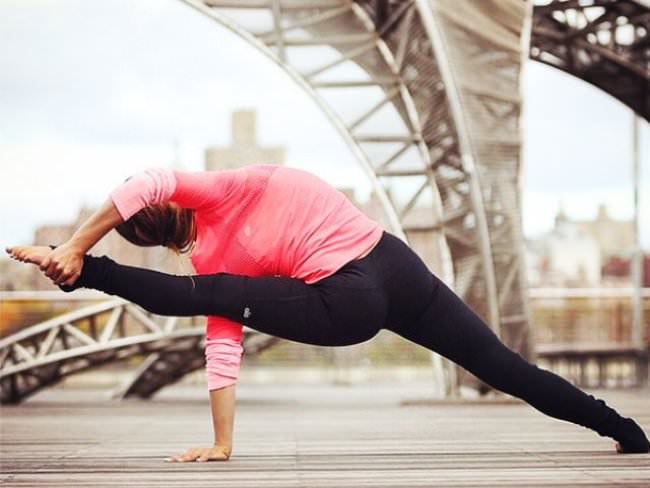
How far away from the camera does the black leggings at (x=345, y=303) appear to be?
2930 mm

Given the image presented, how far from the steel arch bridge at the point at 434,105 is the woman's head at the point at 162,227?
8.10 metres

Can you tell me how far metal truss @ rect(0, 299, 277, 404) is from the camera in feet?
49.4

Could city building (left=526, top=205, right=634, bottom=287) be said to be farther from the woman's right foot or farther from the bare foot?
the bare foot

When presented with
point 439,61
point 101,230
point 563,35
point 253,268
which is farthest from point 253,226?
point 563,35

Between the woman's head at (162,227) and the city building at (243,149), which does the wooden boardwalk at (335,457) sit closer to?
the woman's head at (162,227)

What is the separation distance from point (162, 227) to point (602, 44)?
13558 millimetres

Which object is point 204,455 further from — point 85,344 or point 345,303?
point 85,344

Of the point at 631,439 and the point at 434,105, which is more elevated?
the point at 434,105

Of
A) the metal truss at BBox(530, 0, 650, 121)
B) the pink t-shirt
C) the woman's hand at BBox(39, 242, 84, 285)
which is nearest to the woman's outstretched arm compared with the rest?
the woman's hand at BBox(39, 242, 84, 285)

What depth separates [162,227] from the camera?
3033mm

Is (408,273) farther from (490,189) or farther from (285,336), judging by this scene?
(490,189)

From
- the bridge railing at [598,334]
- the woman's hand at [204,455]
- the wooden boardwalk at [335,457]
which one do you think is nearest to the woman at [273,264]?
the wooden boardwalk at [335,457]

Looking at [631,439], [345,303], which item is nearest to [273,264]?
[345,303]

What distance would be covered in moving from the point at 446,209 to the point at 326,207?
9.43m
